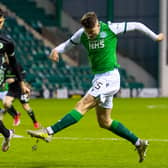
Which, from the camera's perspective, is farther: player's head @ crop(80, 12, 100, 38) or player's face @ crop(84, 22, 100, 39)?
player's face @ crop(84, 22, 100, 39)

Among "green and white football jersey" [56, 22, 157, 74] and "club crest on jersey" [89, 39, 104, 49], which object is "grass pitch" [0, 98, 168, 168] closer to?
"green and white football jersey" [56, 22, 157, 74]

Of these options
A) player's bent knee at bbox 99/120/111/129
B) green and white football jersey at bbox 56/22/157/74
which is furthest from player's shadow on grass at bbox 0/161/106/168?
green and white football jersey at bbox 56/22/157/74

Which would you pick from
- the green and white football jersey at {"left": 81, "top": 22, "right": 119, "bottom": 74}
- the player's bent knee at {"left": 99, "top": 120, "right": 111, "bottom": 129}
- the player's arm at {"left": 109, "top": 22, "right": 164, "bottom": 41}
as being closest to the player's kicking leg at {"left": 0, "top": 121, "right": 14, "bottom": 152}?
the player's bent knee at {"left": 99, "top": 120, "right": 111, "bottom": 129}

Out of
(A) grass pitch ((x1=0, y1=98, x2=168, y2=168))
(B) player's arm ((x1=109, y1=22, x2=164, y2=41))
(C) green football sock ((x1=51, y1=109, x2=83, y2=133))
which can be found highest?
(B) player's arm ((x1=109, y1=22, x2=164, y2=41))

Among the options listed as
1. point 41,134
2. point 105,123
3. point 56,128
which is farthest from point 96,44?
point 41,134

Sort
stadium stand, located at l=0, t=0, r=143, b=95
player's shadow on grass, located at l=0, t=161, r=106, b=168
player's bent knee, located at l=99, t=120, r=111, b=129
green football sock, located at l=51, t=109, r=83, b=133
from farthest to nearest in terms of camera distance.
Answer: stadium stand, located at l=0, t=0, r=143, b=95 → player's bent knee, located at l=99, t=120, r=111, b=129 → player's shadow on grass, located at l=0, t=161, r=106, b=168 → green football sock, located at l=51, t=109, r=83, b=133

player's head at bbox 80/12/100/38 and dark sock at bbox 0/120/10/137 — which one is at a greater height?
player's head at bbox 80/12/100/38

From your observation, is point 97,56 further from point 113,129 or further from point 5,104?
point 5,104

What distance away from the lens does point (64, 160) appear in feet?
28.8

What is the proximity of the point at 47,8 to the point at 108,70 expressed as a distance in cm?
2835

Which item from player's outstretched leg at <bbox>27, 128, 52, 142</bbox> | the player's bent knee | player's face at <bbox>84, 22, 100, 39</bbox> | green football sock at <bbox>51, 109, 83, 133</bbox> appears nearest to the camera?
player's outstretched leg at <bbox>27, 128, 52, 142</bbox>

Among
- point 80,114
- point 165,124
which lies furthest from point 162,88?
point 80,114

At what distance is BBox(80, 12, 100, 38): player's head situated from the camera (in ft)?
25.8

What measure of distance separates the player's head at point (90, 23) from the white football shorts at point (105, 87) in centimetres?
54
